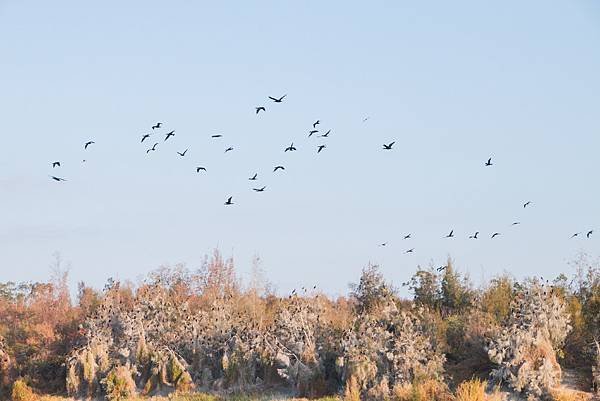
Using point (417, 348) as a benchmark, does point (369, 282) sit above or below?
above

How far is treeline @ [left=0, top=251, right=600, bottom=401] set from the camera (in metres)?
34.8

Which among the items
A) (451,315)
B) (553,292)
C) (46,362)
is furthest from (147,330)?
(553,292)

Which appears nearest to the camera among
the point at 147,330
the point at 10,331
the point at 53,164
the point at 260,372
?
the point at 53,164

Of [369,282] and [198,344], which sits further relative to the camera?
[369,282]

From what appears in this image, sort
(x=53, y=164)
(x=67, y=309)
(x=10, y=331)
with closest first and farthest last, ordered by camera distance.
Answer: (x=53, y=164) < (x=10, y=331) < (x=67, y=309)

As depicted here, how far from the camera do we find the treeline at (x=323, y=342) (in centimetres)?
3475

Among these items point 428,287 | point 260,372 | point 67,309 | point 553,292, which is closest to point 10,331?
point 67,309

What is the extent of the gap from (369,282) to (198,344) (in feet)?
32.1

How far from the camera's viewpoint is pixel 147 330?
148ft

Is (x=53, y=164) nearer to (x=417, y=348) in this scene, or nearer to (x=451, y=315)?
(x=417, y=348)

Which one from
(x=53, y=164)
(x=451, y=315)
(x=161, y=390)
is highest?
(x=53, y=164)

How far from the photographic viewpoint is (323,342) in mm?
40281

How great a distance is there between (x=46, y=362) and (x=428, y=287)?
66.7 ft

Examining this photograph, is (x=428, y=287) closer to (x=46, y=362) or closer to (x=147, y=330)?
(x=147, y=330)
